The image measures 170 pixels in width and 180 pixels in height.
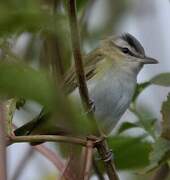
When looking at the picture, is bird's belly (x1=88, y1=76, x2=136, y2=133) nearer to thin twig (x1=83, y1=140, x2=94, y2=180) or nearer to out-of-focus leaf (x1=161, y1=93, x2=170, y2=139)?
out-of-focus leaf (x1=161, y1=93, x2=170, y2=139)

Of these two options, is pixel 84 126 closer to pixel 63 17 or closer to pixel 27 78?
pixel 27 78

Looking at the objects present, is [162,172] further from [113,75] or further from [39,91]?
[113,75]

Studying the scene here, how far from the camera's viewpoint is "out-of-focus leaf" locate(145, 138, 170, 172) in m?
1.74

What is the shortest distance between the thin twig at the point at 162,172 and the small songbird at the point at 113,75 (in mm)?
1106

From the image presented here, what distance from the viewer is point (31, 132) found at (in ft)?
8.61

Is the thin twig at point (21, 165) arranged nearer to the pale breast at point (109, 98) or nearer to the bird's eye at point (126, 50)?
the pale breast at point (109, 98)

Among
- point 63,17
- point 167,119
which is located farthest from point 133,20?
point 63,17

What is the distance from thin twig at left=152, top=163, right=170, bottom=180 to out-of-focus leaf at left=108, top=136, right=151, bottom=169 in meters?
0.38

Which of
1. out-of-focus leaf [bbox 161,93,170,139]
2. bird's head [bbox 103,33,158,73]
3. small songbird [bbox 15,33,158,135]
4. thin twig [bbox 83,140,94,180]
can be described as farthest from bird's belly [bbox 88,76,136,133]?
thin twig [bbox 83,140,94,180]

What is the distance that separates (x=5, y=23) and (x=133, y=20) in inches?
88.0

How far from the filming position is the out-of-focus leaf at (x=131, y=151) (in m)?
2.31

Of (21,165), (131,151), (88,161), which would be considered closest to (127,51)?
(131,151)

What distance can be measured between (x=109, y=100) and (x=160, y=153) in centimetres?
179

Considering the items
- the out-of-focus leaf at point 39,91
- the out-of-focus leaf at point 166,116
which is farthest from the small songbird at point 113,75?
the out-of-focus leaf at point 39,91
